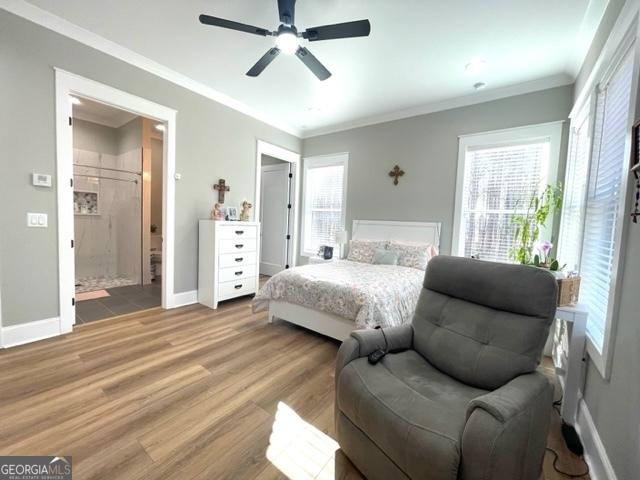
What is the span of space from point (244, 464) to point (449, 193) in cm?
364

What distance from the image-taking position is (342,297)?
251cm

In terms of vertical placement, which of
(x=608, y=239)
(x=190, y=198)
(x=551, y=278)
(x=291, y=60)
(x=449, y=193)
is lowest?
(x=551, y=278)

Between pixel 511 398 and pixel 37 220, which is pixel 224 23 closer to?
pixel 37 220

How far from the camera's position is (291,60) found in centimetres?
284

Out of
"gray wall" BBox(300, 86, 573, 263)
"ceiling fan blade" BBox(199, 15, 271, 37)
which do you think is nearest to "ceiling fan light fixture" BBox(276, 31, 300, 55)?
"ceiling fan blade" BBox(199, 15, 271, 37)

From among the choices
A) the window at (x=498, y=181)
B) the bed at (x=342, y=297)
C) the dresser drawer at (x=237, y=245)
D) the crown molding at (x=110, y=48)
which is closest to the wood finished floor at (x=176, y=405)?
the bed at (x=342, y=297)

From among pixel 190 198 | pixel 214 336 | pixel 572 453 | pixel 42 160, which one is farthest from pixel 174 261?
pixel 572 453

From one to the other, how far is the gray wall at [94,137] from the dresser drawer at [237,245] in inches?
135

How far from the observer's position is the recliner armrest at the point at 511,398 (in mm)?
924

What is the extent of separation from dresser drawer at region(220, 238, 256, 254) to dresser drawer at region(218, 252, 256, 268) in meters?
0.06

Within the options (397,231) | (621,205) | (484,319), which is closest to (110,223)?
(397,231)

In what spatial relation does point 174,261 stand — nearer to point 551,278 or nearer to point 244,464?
point 244,464

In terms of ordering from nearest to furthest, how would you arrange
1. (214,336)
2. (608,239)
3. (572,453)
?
(572,453) → (608,239) → (214,336)

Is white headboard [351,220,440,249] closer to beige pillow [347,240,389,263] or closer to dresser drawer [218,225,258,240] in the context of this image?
beige pillow [347,240,389,263]
